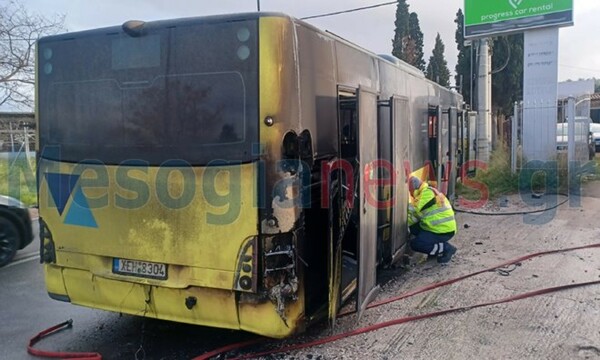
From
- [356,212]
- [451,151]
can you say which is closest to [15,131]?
[451,151]

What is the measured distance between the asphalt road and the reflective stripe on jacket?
313 cm

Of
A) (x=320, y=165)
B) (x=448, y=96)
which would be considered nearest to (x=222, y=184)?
(x=320, y=165)

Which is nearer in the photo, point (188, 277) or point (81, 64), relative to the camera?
point (188, 277)

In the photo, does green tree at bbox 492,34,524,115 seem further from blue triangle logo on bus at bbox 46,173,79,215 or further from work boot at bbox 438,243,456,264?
blue triangle logo on bus at bbox 46,173,79,215

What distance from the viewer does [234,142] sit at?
12.0 ft

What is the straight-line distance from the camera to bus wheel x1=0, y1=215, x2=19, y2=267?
22.8ft

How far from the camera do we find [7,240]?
276 inches

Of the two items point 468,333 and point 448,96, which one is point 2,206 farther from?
point 448,96

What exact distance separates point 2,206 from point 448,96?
8.13 meters

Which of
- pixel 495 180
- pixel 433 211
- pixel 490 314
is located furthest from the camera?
pixel 495 180

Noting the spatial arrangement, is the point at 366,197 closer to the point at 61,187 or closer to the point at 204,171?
the point at 204,171

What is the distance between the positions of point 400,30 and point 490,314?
34.8 meters

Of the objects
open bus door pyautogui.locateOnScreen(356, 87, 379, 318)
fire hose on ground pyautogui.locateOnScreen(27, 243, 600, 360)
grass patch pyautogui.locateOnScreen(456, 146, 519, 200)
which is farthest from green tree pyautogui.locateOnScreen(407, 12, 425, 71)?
open bus door pyautogui.locateOnScreen(356, 87, 379, 318)

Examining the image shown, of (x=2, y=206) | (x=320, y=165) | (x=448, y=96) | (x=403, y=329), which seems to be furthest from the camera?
(x=448, y=96)
